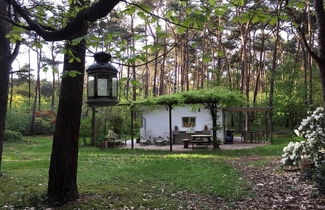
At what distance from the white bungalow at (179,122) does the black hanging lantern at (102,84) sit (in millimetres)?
15410

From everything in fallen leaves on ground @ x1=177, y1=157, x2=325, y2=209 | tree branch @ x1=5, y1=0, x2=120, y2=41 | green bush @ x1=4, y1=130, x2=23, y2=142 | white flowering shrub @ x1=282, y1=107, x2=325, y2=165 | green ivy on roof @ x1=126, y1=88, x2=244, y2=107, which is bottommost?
fallen leaves on ground @ x1=177, y1=157, x2=325, y2=209

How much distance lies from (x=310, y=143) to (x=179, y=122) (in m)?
12.7

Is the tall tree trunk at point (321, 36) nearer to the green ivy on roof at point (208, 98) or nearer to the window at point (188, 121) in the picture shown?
the green ivy on roof at point (208, 98)

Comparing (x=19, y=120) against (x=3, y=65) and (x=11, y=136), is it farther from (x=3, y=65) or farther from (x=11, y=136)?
(x=3, y=65)

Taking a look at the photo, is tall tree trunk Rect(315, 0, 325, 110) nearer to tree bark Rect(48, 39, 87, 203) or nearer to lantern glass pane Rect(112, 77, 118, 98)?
lantern glass pane Rect(112, 77, 118, 98)

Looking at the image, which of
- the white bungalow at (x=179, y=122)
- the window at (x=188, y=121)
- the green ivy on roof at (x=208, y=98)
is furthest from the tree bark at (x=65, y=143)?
the window at (x=188, y=121)

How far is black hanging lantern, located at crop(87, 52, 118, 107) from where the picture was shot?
2.95 meters

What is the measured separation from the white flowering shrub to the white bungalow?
414 inches

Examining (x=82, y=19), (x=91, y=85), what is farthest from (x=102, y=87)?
(x=82, y=19)

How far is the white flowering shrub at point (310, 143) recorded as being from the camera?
21.7 feet

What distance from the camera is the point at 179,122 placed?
1917 cm

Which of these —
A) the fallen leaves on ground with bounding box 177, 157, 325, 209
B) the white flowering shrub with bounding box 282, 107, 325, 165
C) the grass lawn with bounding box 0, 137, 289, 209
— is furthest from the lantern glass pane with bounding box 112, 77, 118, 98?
the white flowering shrub with bounding box 282, 107, 325, 165

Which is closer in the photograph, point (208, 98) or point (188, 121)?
point (208, 98)

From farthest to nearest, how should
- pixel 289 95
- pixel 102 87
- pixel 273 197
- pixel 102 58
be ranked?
pixel 289 95 < pixel 273 197 < pixel 102 58 < pixel 102 87
